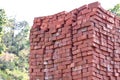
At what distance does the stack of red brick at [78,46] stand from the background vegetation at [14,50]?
1199 cm

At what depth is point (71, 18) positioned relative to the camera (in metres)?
4.10

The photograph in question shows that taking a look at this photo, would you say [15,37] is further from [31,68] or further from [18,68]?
[31,68]

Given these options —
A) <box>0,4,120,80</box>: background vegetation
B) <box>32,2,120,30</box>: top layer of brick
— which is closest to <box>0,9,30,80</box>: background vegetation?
<box>0,4,120,80</box>: background vegetation

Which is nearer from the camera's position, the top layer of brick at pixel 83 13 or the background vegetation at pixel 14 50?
the top layer of brick at pixel 83 13

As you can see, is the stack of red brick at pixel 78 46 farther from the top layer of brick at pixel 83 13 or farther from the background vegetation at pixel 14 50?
the background vegetation at pixel 14 50

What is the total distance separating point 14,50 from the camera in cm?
3522

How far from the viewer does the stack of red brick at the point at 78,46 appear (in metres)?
3.76

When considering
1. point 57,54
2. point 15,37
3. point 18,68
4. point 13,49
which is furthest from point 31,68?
point 15,37

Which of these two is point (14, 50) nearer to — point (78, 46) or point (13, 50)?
point (13, 50)

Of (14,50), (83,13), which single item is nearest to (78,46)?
(83,13)

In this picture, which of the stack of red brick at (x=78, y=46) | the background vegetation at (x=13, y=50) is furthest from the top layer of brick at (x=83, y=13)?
the background vegetation at (x=13, y=50)

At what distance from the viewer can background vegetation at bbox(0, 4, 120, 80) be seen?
2542 centimetres

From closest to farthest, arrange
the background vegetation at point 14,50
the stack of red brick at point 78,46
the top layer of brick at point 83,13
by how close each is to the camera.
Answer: the stack of red brick at point 78,46
the top layer of brick at point 83,13
the background vegetation at point 14,50

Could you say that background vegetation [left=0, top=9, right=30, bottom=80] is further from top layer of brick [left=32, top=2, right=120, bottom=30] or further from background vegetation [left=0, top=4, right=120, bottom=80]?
top layer of brick [left=32, top=2, right=120, bottom=30]
